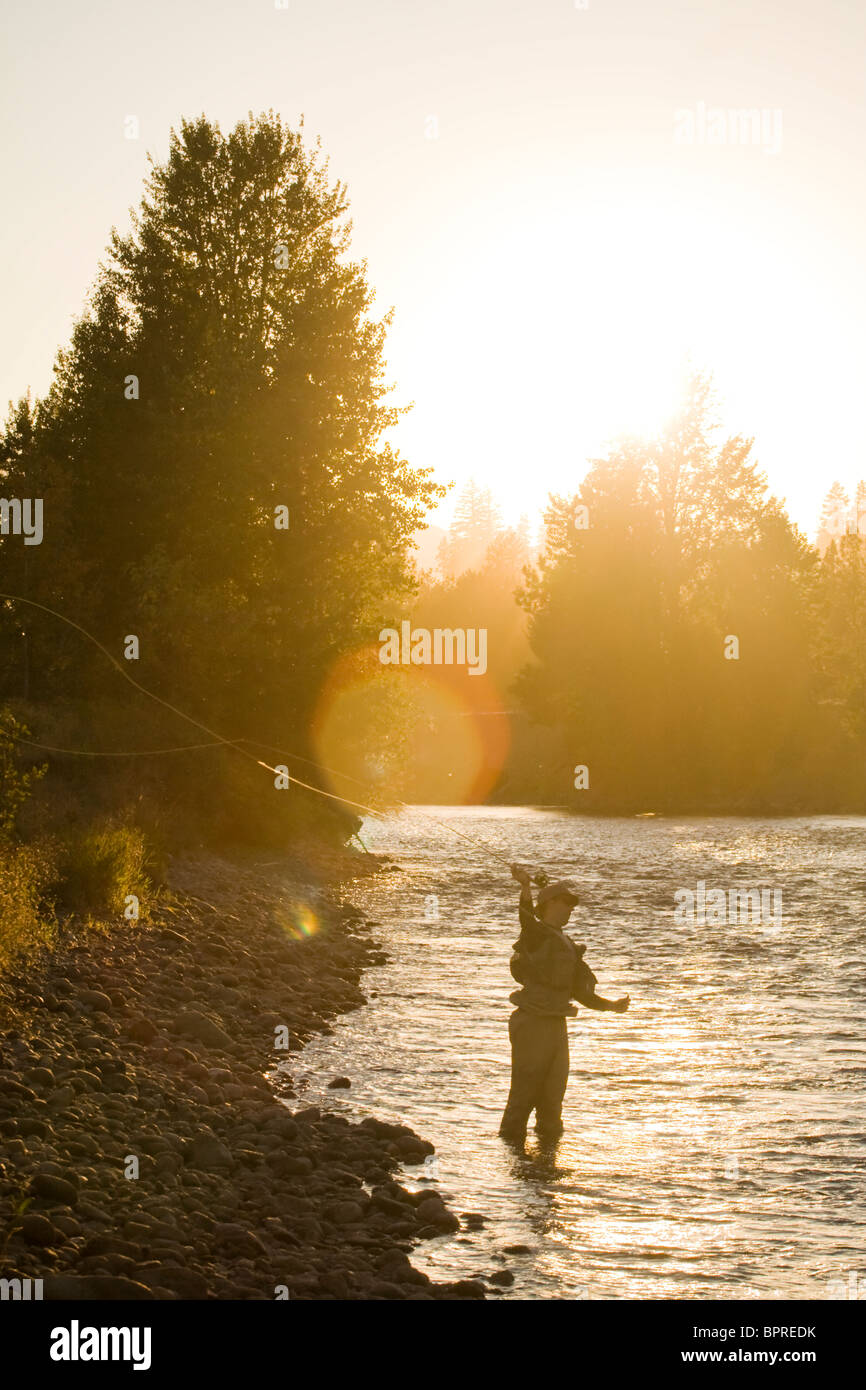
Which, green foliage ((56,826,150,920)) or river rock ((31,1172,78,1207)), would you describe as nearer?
river rock ((31,1172,78,1207))

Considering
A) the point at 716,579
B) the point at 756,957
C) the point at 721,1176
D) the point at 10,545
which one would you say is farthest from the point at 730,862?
the point at 716,579

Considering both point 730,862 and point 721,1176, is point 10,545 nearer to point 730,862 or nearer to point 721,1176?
point 730,862

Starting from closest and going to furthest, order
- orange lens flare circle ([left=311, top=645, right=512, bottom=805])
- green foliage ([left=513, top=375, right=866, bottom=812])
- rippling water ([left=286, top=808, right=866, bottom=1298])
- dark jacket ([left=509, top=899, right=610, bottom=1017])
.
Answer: rippling water ([left=286, top=808, right=866, bottom=1298]) → dark jacket ([left=509, top=899, right=610, bottom=1017]) → orange lens flare circle ([left=311, top=645, right=512, bottom=805]) → green foliage ([left=513, top=375, right=866, bottom=812])

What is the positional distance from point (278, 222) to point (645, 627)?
41.1 meters

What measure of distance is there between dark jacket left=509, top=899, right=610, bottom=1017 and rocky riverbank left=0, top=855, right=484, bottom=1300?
62.1 inches

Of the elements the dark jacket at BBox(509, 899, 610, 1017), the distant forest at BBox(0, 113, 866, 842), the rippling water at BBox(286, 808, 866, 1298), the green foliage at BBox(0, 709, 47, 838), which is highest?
the distant forest at BBox(0, 113, 866, 842)

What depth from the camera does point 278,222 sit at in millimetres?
35125

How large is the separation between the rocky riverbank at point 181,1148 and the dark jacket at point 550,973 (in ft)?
5.18

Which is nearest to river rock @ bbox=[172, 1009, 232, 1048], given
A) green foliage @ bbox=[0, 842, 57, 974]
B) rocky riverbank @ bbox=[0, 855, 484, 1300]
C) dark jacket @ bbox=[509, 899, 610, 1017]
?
rocky riverbank @ bbox=[0, 855, 484, 1300]

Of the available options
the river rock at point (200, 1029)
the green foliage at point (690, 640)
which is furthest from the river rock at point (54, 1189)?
the green foliage at point (690, 640)

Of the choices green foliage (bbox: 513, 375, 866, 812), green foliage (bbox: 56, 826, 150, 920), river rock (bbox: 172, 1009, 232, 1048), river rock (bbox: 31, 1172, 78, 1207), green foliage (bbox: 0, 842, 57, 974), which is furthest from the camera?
green foliage (bbox: 513, 375, 866, 812)

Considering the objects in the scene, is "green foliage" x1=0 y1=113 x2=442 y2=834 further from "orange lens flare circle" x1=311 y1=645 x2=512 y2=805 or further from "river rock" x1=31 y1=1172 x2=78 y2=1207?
"river rock" x1=31 y1=1172 x2=78 y2=1207

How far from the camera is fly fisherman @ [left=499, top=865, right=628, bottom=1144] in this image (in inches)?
454

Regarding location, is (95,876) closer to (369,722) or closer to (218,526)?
(218,526)
